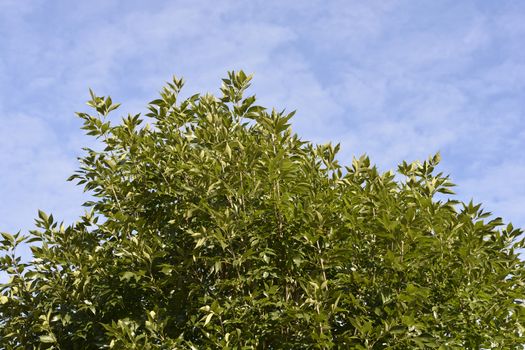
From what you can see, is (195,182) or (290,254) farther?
(195,182)

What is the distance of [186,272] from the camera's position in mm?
13969

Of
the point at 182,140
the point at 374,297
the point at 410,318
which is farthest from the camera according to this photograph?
the point at 182,140

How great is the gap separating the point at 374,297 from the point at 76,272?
5.77 meters

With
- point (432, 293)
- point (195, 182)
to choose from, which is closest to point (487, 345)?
point (432, 293)

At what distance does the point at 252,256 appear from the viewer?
1316 centimetres

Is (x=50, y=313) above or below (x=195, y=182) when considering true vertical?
below

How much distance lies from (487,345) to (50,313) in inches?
329

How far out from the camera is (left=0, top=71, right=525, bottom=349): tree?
12859 mm

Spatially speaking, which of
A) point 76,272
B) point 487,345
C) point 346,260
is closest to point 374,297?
point 346,260

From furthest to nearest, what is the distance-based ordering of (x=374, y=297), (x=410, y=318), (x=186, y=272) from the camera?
(x=186, y=272) < (x=374, y=297) < (x=410, y=318)

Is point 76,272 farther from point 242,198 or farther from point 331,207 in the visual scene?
point 331,207

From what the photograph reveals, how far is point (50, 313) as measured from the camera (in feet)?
47.9

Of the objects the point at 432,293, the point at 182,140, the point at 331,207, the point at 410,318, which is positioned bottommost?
the point at 410,318

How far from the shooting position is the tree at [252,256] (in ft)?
42.2
